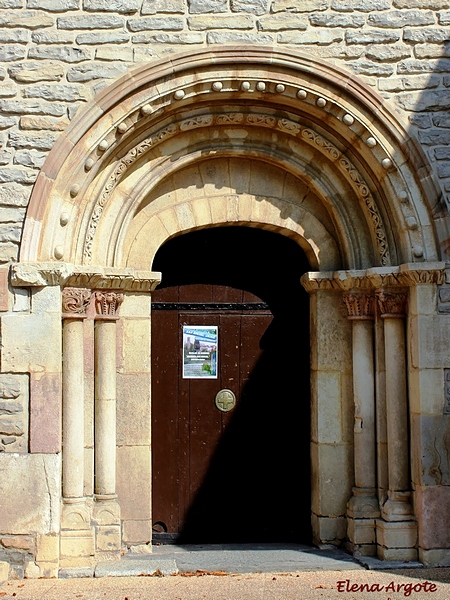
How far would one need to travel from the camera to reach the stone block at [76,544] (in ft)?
21.0

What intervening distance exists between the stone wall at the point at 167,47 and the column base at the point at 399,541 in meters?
2.52

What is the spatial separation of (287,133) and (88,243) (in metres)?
1.77

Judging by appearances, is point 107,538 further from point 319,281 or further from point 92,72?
point 92,72

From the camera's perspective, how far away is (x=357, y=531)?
22.4 feet

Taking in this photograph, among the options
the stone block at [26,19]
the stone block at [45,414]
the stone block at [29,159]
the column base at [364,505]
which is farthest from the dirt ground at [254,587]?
the stone block at [26,19]

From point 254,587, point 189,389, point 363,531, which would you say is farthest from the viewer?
point 189,389

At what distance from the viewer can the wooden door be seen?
7.31m

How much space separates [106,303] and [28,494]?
1505 mm

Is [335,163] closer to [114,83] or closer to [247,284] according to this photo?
[247,284]

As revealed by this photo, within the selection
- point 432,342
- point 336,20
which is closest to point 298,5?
point 336,20

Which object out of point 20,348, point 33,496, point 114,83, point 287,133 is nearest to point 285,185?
point 287,133

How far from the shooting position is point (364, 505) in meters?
6.91

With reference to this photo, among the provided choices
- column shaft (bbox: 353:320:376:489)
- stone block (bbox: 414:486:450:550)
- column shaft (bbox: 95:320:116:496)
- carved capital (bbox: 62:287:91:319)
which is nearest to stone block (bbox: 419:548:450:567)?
stone block (bbox: 414:486:450:550)

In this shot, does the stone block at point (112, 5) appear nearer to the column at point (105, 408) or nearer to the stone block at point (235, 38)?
the stone block at point (235, 38)
